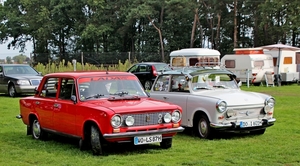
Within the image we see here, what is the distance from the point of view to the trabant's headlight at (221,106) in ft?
31.7

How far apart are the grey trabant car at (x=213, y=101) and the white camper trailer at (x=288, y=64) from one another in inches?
772

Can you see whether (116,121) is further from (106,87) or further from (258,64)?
(258,64)

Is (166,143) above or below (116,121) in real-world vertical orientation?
below

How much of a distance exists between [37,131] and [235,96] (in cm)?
436

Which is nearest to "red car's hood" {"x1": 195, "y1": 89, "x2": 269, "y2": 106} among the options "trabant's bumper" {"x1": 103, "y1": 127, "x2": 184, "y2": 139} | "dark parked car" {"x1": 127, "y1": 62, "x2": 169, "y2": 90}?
"trabant's bumper" {"x1": 103, "y1": 127, "x2": 184, "y2": 139}

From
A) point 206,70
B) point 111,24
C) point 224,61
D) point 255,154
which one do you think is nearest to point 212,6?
point 111,24

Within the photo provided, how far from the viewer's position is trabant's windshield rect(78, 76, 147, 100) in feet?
28.7

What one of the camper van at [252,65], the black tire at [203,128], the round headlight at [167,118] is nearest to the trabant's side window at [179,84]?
the black tire at [203,128]

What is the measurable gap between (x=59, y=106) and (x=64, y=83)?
0.51 m

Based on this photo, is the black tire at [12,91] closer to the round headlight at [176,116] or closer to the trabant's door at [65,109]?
the trabant's door at [65,109]

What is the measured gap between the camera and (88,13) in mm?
58281

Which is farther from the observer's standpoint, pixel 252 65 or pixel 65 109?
pixel 252 65

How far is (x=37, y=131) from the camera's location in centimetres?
1009

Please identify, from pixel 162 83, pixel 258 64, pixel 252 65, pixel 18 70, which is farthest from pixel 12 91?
pixel 258 64
